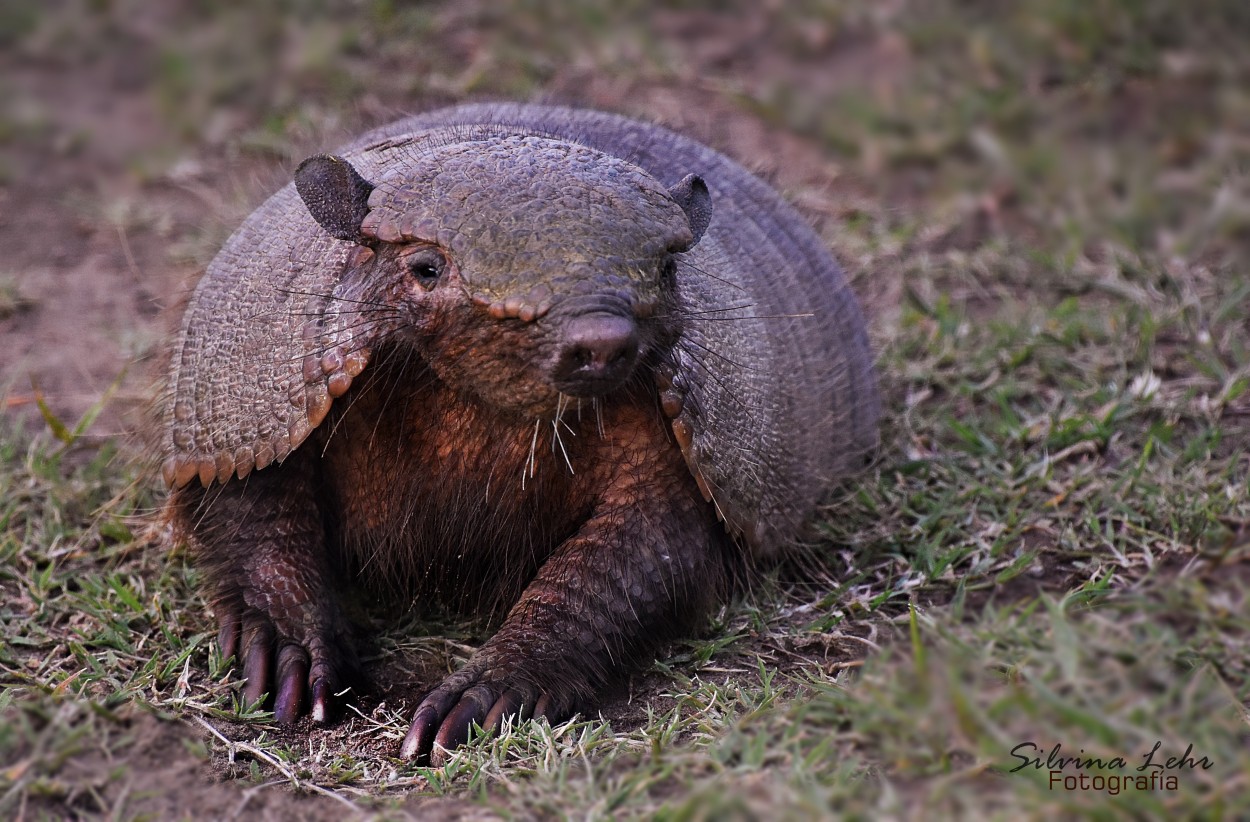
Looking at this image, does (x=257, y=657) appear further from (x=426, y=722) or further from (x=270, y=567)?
(x=426, y=722)

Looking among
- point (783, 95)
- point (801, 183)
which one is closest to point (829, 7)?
point (783, 95)

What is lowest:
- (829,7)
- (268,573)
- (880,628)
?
(880,628)

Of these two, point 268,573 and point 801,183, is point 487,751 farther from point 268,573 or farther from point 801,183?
point 801,183

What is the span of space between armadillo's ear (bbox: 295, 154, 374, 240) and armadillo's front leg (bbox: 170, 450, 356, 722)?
859mm

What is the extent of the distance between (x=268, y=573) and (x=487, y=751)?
1.02 metres

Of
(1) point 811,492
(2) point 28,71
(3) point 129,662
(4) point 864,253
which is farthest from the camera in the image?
(2) point 28,71

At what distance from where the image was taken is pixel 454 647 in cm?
428

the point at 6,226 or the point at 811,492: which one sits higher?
the point at 6,226

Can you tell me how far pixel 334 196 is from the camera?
3629 mm

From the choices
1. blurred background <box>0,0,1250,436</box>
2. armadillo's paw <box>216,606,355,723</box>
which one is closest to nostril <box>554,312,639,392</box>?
armadillo's paw <box>216,606,355,723</box>

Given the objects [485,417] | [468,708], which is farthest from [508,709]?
[485,417]

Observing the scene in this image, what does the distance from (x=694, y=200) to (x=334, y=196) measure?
Answer: 0.99 metres

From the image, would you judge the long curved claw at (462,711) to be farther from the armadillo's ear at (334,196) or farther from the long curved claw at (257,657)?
the armadillo's ear at (334,196)

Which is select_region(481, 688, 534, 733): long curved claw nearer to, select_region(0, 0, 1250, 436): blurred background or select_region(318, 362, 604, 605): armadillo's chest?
select_region(318, 362, 604, 605): armadillo's chest
